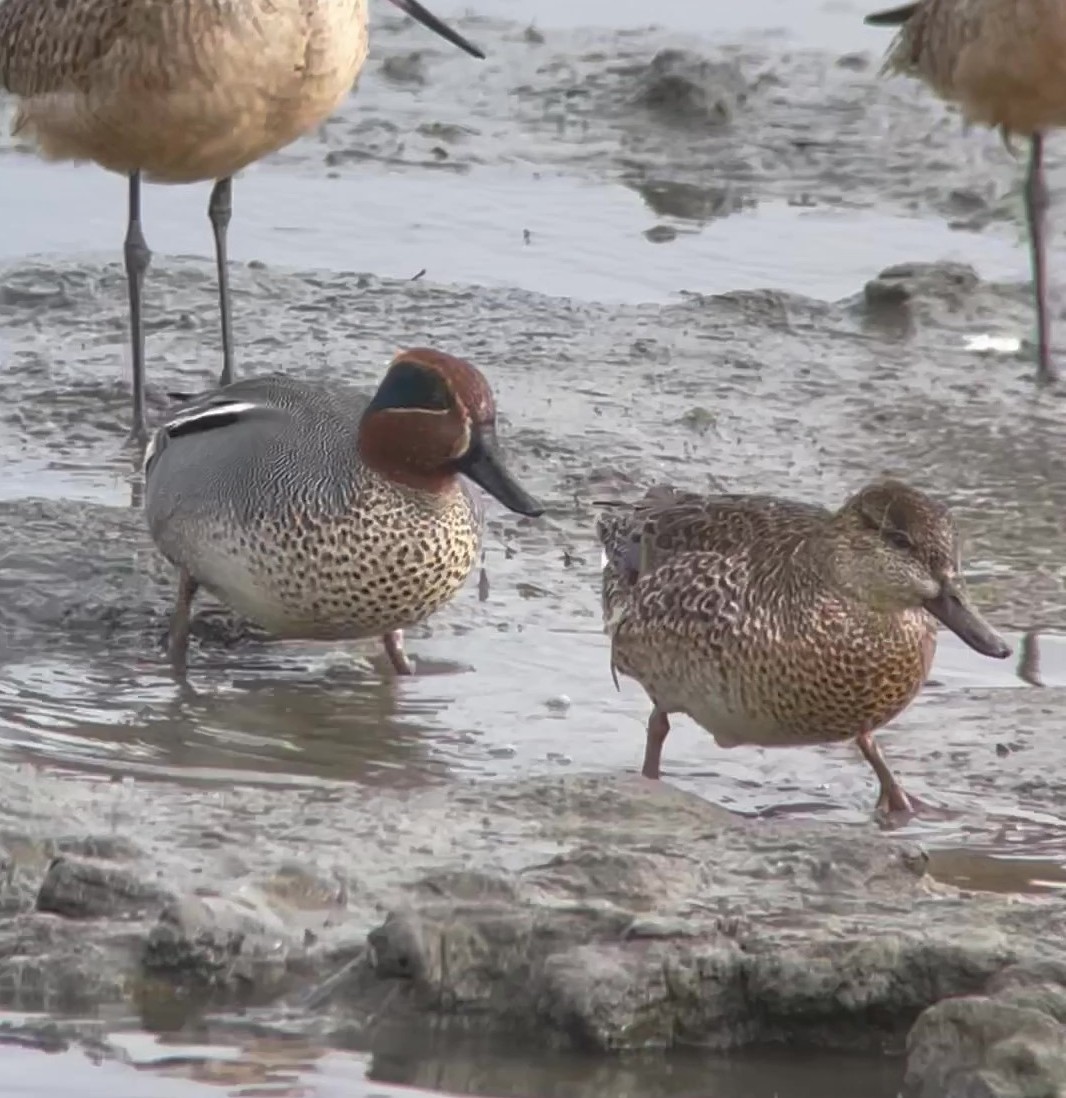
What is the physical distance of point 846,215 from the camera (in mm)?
12258

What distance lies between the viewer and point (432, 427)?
7602mm

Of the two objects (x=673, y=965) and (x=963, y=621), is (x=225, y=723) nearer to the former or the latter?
(x=963, y=621)

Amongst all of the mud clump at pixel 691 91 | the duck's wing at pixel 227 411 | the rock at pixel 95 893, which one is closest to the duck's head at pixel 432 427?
the duck's wing at pixel 227 411

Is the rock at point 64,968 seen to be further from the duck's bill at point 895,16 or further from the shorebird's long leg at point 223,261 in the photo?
the duck's bill at point 895,16

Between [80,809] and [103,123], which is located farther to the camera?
[103,123]

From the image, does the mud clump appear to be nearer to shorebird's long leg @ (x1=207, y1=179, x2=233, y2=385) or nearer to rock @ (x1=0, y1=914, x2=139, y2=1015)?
shorebird's long leg @ (x1=207, y1=179, x2=233, y2=385)

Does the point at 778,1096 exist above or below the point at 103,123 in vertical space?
below

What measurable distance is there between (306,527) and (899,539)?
5.02 ft

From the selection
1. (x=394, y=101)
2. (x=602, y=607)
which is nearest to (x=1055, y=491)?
(x=602, y=607)

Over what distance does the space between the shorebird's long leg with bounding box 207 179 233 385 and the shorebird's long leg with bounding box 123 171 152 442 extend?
24 cm

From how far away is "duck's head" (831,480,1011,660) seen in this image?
6699mm

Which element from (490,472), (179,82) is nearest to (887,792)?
(490,472)

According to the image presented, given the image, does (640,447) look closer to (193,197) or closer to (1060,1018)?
(193,197)

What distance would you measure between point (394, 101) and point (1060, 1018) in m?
9.56
